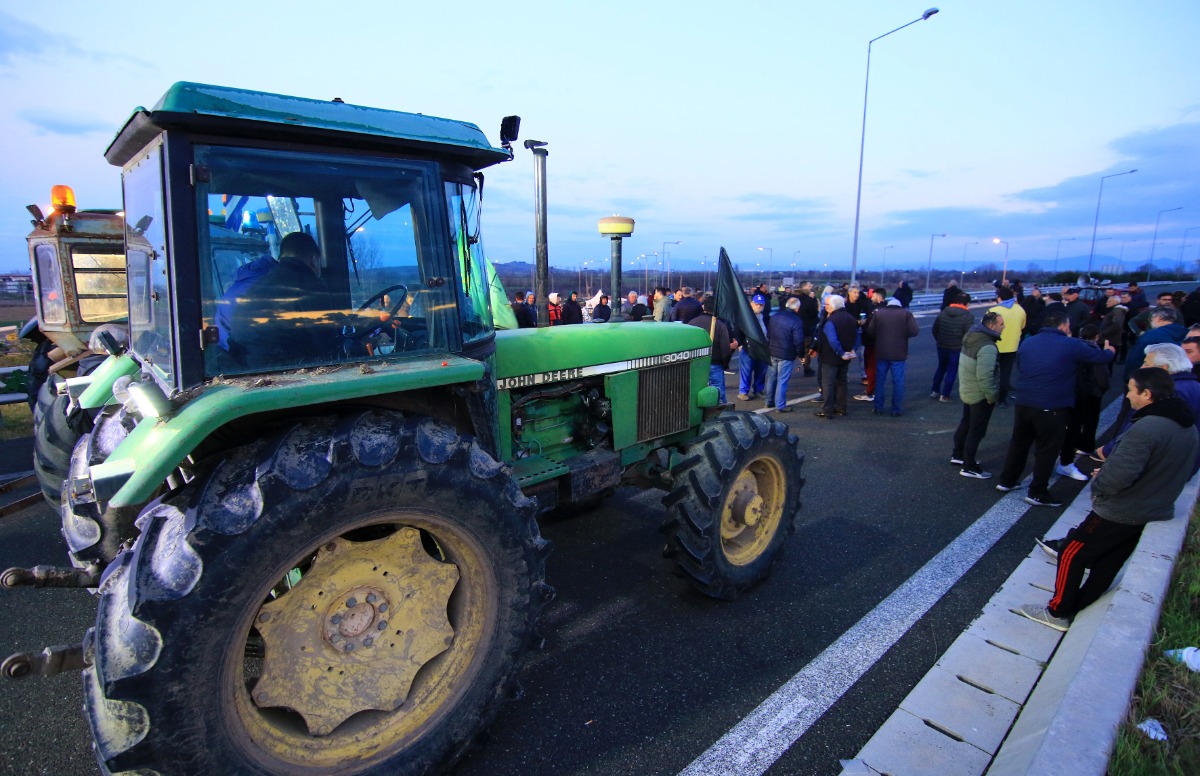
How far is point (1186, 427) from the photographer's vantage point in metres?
3.43

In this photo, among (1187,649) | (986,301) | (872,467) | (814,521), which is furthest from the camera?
(986,301)

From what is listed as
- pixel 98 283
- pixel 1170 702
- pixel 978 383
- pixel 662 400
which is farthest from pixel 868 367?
pixel 98 283

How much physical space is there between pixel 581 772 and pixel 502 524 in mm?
1090

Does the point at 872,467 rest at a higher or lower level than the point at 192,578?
lower

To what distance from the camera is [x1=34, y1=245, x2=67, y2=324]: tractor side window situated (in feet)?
19.6

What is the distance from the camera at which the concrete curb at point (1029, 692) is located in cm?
236

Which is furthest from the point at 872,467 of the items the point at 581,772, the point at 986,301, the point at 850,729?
the point at 986,301

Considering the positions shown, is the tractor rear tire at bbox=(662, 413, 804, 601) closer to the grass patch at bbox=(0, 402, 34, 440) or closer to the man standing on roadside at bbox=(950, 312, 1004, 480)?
the man standing on roadside at bbox=(950, 312, 1004, 480)

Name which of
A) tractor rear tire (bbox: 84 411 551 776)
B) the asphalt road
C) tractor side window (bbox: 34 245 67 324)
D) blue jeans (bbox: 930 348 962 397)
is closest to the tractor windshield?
tractor rear tire (bbox: 84 411 551 776)

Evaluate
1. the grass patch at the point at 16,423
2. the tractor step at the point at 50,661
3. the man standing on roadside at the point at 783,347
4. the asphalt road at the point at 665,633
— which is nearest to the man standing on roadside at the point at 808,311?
the man standing on roadside at the point at 783,347

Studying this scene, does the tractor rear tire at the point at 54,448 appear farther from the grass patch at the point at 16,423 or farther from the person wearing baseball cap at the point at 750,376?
the person wearing baseball cap at the point at 750,376

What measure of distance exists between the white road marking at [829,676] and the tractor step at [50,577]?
2691 millimetres

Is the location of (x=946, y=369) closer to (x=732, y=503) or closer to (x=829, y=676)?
(x=732, y=503)

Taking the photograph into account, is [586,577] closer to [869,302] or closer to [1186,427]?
[1186,427]
